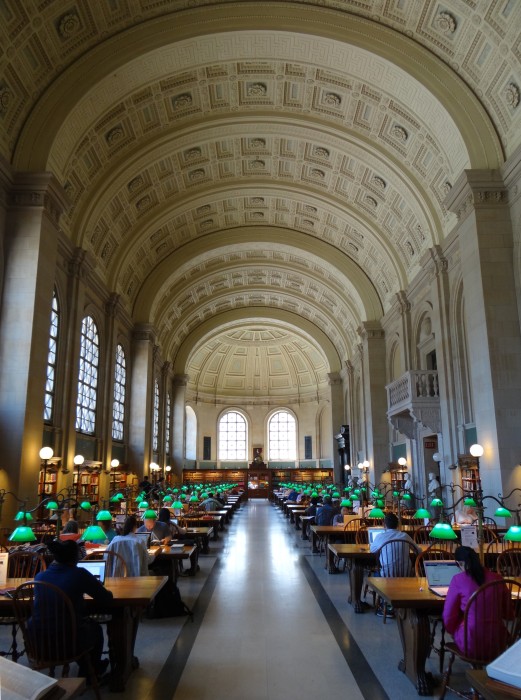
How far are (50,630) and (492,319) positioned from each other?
36.8 ft

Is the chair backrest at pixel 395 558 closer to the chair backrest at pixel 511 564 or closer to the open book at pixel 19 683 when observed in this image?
the chair backrest at pixel 511 564

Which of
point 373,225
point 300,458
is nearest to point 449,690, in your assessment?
point 373,225

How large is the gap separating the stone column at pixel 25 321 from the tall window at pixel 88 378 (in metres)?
4.94

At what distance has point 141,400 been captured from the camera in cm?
2431

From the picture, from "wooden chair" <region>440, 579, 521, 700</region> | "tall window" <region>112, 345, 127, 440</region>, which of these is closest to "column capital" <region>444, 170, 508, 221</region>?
"wooden chair" <region>440, 579, 521, 700</region>

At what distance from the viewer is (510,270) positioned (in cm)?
1283

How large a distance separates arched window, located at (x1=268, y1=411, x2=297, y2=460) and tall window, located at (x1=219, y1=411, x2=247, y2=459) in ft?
7.49

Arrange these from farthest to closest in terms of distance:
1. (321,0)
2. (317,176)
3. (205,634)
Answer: (317,176) → (321,0) → (205,634)

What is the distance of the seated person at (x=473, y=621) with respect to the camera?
4195 millimetres

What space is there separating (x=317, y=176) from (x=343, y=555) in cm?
1688

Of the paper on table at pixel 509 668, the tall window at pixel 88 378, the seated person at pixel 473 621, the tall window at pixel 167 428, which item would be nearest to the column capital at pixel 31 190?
the tall window at pixel 88 378

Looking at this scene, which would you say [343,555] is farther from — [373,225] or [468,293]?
[373,225]

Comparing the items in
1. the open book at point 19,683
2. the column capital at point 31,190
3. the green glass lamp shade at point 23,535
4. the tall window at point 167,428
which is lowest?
the open book at point 19,683

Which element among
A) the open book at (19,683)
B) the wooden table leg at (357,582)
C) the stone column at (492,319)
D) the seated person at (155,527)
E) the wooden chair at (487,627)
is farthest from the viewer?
the stone column at (492,319)
